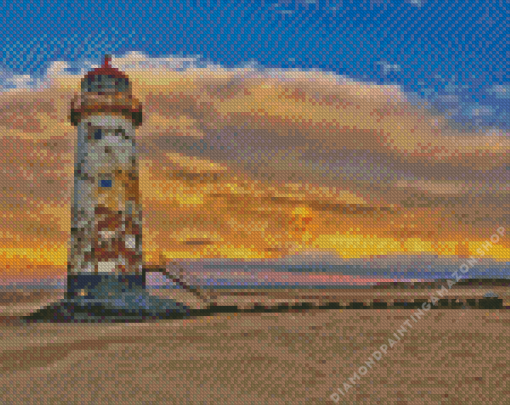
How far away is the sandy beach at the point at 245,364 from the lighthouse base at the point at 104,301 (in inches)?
30.1

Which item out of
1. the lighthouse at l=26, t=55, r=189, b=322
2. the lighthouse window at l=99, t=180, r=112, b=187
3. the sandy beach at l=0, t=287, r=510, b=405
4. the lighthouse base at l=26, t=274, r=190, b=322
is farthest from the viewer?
the lighthouse window at l=99, t=180, r=112, b=187

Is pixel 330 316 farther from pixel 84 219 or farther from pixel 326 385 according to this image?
pixel 326 385

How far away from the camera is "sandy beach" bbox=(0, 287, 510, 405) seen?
9.89 meters

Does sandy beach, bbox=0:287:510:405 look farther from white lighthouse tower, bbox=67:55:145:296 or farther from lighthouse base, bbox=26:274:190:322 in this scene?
white lighthouse tower, bbox=67:55:145:296

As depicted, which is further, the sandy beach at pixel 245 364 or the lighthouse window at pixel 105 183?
the lighthouse window at pixel 105 183

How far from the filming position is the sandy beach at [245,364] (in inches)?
389

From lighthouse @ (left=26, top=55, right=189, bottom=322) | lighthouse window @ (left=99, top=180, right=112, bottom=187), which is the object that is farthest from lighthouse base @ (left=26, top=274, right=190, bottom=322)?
lighthouse window @ (left=99, top=180, right=112, bottom=187)

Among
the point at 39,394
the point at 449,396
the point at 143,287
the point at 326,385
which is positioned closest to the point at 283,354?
the point at 326,385

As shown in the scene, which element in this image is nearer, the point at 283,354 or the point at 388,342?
the point at 283,354

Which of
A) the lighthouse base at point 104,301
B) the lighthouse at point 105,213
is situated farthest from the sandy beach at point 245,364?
the lighthouse at point 105,213

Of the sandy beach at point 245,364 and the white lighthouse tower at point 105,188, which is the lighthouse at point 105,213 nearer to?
the white lighthouse tower at point 105,188

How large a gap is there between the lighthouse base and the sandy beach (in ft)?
2.51

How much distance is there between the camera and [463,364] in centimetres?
1306

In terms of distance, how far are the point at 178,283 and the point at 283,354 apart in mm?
13882
